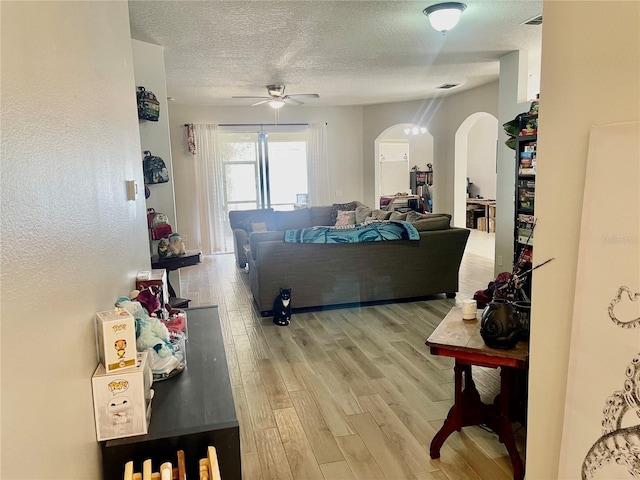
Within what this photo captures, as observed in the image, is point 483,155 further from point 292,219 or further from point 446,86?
point 292,219

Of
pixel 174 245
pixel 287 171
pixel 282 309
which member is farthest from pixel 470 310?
pixel 287 171

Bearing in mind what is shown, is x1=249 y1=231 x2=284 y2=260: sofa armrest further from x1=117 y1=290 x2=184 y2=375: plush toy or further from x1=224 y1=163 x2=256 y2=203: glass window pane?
x1=224 y1=163 x2=256 y2=203: glass window pane

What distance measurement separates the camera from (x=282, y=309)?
4656 millimetres

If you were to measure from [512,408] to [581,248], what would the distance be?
1593 mm

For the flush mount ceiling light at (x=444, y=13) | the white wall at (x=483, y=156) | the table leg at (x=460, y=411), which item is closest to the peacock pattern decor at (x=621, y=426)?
the table leg at (x=460, y=411)

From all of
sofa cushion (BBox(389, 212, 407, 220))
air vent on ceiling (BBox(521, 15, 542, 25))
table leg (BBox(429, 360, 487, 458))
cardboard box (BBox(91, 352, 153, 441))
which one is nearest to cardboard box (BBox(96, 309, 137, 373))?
cardboard box (BBox(91, 352, 153, 441))

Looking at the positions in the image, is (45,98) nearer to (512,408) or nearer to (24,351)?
(24,351)

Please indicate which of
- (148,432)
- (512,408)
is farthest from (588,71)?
(512,408)

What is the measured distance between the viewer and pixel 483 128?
11.9 m

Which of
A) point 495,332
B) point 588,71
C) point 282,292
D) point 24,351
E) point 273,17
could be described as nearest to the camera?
point 24,351

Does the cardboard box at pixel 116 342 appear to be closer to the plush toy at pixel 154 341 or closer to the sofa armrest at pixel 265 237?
the plush toy at pixel 154 341

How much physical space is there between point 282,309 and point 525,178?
2680 mm

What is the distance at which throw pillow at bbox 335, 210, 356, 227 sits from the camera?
25.6 feet

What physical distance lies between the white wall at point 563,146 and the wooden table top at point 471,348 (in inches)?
11.2
